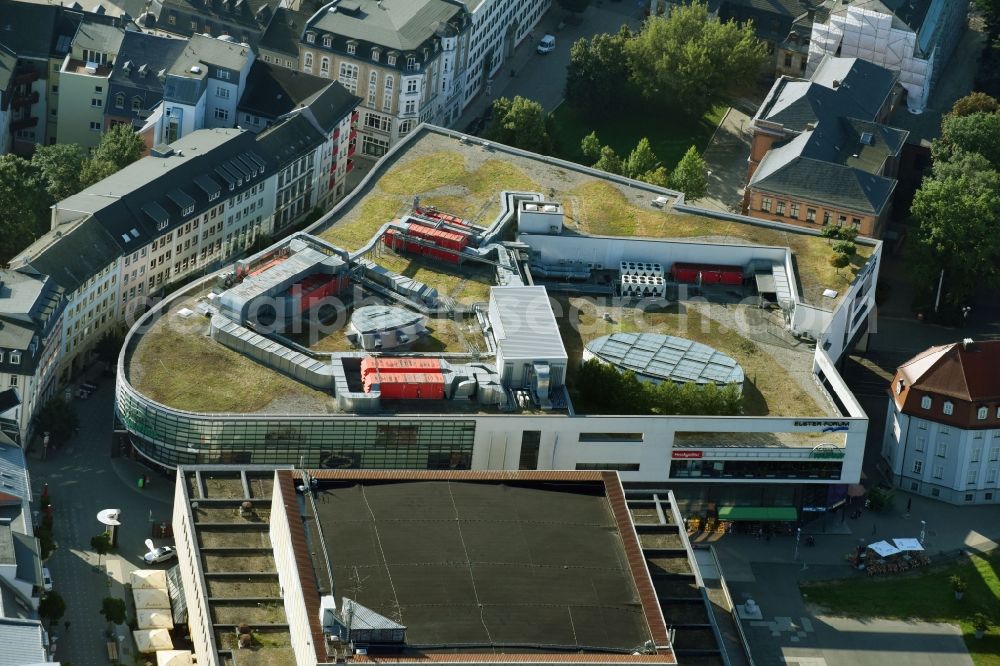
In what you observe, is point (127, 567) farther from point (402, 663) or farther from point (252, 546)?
point (402, 663)

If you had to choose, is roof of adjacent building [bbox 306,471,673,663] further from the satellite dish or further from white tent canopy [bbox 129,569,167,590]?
the satellite dish

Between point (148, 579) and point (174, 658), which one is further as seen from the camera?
point (148, 579)

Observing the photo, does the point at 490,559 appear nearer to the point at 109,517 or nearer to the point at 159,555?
the point at 159,555

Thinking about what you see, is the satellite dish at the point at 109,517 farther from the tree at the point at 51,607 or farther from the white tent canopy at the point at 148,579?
the tree at the point at 51,607

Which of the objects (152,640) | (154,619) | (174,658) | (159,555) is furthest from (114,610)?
(159,555)

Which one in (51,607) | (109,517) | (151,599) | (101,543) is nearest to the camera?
(51,607)

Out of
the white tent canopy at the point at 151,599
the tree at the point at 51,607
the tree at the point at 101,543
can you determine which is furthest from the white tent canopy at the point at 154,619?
the tree at the point at 101,543

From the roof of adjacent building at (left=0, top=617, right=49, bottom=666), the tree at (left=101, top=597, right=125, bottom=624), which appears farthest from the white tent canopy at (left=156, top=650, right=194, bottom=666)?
the roof of adjacent building at (left=0, top=617, right=49, bottom=666)
